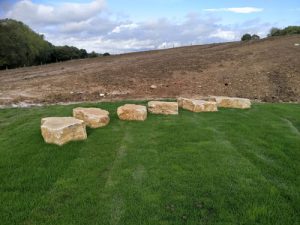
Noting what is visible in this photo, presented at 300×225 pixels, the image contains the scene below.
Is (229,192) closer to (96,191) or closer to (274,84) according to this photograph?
(96,191)

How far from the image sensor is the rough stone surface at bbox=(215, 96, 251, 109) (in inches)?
436

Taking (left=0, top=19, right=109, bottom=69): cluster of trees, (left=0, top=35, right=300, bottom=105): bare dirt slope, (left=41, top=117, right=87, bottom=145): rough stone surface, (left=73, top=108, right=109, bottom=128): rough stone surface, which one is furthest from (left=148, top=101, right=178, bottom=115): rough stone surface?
(left=0, top=19, right=109, bottom=69): cluster of trees

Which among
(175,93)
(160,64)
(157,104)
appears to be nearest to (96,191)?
(157,104)

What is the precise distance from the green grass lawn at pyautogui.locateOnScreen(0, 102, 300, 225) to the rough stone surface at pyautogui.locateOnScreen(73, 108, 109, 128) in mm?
201

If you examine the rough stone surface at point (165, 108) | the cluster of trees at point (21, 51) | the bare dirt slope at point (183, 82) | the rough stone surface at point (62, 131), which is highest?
the rough stone surface at point (62, 131)

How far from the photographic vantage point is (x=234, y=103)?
36.7ft

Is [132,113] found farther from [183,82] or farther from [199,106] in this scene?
[183,82]

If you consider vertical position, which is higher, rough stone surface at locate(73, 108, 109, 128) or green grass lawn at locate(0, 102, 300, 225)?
rough stone surface at locate(73, 108, 109, 128)

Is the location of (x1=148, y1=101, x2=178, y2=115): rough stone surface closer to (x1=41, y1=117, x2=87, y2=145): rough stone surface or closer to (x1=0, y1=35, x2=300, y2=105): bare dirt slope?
(x1=41, y1=117, x2=87, y2=145): rough stone surface

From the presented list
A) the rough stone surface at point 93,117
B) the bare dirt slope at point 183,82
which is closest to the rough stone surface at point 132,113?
the rough stone surface at point 93,117

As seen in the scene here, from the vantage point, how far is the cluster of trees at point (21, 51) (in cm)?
4654

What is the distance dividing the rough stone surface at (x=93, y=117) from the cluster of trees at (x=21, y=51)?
36.6m

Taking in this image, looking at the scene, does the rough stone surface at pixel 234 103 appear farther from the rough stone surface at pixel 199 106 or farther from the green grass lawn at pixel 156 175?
the green grass lawn at pixel 156 175

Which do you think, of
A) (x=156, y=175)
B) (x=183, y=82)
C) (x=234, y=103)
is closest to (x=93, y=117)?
(x=156, y=175)
